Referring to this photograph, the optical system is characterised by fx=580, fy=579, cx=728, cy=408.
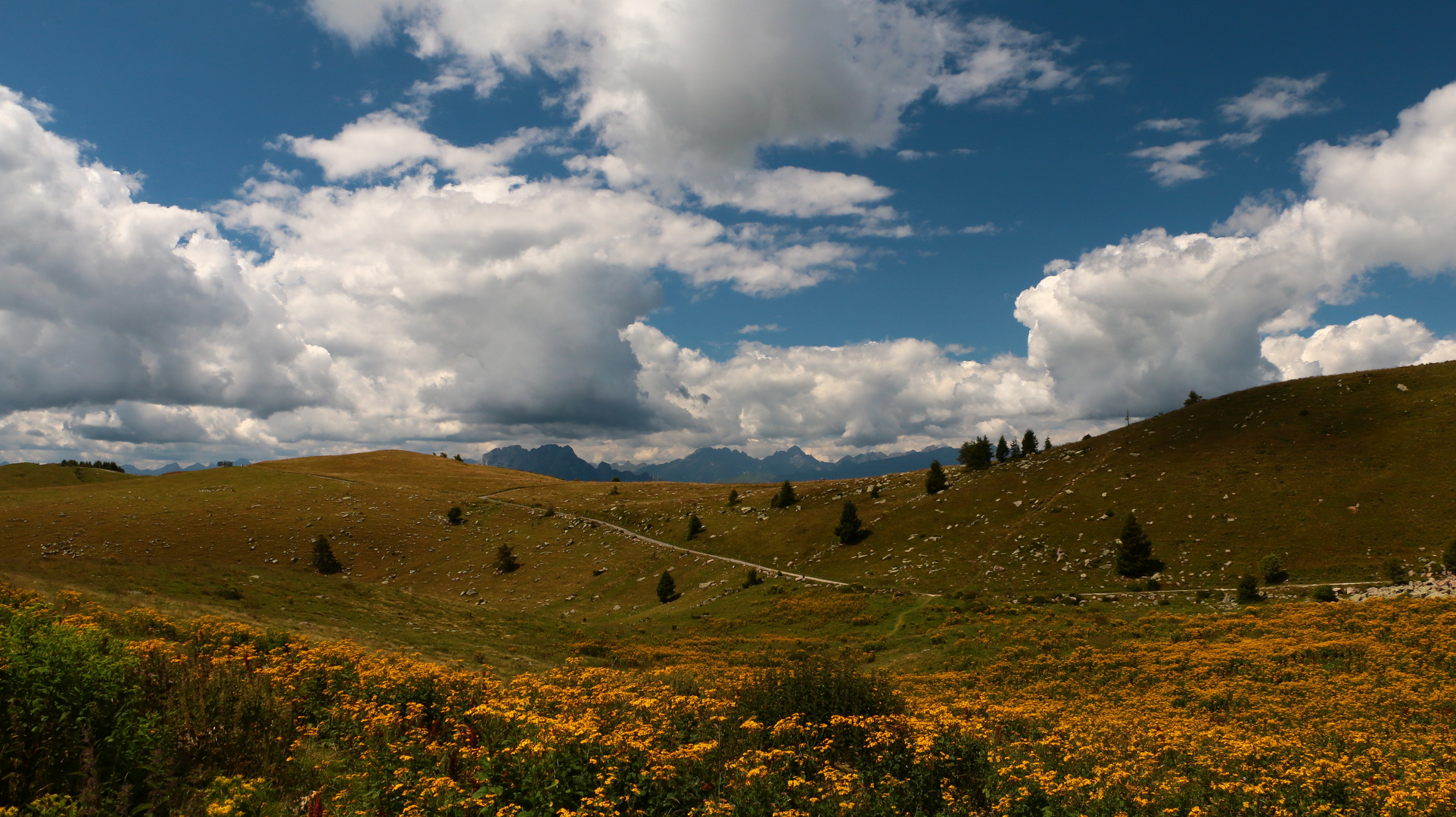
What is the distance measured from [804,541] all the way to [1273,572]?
151 ft

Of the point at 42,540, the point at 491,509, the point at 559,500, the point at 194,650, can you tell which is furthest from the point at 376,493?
the point at 194,650

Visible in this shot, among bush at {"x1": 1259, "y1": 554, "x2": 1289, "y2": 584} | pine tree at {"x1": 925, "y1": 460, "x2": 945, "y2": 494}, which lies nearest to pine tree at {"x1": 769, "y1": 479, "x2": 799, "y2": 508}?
pine tree at {"x1": 925, "y1": 460, "x2": 945, "y2": 494}

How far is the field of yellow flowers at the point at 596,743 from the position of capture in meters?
7.64

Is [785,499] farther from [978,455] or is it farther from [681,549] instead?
[978,455]

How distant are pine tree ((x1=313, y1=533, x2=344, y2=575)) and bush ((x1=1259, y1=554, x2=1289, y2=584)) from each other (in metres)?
98.4

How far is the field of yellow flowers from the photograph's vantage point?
764cm

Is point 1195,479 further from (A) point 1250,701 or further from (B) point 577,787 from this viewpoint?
(B) point 577,787

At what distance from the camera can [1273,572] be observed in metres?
46.8

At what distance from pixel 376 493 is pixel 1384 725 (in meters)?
126

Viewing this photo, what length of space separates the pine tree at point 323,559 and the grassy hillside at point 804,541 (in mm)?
1855

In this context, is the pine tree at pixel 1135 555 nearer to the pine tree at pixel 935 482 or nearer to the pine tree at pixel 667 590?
the pine tree at pixel 935 482

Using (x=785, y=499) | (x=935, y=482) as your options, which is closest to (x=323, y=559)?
(x=785, y=499)

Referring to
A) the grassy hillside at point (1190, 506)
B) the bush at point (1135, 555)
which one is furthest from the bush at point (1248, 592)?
the bush at point (1135, 555)

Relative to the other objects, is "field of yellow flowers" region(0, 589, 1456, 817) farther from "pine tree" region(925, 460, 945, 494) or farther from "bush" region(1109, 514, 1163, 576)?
"pine tree" region(925, 460, 945, 494)
